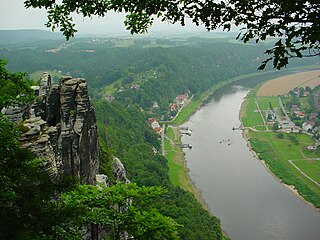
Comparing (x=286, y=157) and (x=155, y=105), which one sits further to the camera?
(x=155, y=105)

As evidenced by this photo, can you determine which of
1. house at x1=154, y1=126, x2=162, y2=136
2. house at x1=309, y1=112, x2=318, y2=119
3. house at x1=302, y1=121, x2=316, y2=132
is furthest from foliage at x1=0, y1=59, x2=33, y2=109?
house at x1=309, y1=112, x2=318, y2=119

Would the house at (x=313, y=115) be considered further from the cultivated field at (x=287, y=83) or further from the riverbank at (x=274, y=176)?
the cultivated field at (x=287, y=83)

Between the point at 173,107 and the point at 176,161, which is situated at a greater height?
the point at 176,161

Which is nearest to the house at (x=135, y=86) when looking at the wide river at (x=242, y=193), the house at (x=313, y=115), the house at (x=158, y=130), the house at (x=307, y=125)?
the house at (x=158, y=130)

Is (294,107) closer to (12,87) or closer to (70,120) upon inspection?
(70,120)

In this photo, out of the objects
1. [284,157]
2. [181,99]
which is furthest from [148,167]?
[181,99]

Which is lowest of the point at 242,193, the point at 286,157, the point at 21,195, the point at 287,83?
the point at 287,83
